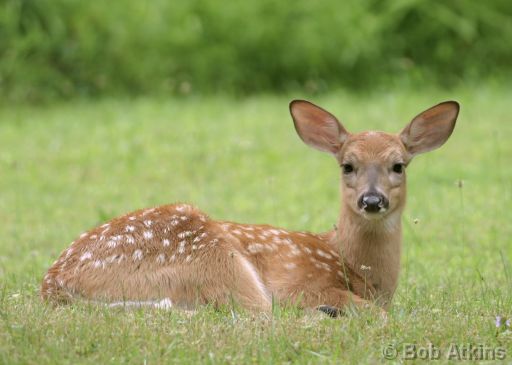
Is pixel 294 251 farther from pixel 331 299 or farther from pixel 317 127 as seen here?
pixel 317 127

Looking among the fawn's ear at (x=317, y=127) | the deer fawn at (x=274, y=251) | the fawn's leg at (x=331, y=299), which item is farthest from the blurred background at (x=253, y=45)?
the fawn's leg at (x=331, y=299)

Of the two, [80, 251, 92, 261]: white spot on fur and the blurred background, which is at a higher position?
the blurred background

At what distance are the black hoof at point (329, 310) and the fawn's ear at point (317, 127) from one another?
1.10 meters

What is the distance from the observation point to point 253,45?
553 inches

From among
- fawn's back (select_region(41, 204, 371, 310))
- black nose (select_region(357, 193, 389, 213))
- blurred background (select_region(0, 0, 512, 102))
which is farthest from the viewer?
blurred background (select_region(0, 0, 512, 102))

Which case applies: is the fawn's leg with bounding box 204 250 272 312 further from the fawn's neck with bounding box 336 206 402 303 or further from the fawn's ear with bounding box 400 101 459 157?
the fawn's ear with bounding box 400 101 459 157

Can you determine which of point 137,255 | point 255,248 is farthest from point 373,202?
point 137,255

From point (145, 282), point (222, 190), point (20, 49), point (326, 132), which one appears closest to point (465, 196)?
point (222, 190)

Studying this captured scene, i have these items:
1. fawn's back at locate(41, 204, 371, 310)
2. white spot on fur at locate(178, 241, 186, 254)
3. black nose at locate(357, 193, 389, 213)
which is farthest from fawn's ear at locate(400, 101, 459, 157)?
white spot on fur at locate(178, 241, 186, 254)

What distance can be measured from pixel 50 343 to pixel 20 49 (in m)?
9.33

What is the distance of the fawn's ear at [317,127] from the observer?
6.07 m

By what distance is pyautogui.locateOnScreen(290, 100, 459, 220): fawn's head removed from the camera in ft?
18.5

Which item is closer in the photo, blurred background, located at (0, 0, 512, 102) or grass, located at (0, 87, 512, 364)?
grass, located at (0, 87, 512, 364)

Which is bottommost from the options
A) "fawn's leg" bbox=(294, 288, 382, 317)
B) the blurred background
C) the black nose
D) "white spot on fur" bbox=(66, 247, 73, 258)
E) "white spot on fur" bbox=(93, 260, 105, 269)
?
"fawn's leg" bbox=(294, 288, 382, 317)
